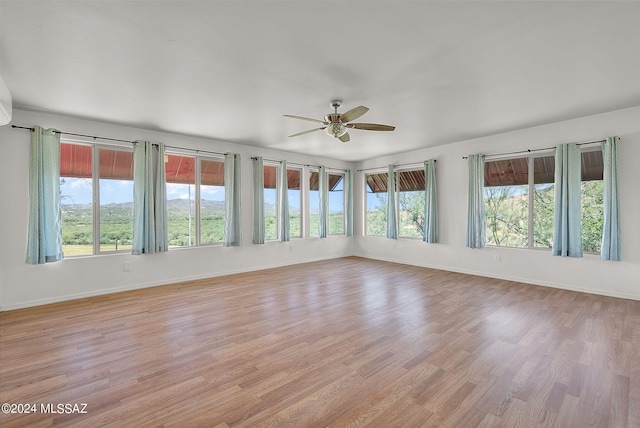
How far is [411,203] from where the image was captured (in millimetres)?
6961

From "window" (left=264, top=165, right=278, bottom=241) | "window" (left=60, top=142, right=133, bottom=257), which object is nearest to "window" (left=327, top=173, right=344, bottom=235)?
"window" (left=264, top=165, right=278, bottom=241)

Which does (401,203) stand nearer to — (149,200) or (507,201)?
(507,201)

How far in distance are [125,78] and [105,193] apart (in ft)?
7.97

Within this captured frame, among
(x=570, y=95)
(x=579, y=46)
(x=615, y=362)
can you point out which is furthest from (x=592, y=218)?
(x=579, y=46)

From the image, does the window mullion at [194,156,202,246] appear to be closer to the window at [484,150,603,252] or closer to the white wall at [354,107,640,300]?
the white wall at [354,107,640,300]

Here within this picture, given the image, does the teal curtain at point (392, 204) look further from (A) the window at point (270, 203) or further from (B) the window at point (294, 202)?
(A) the window at point (270, 203)

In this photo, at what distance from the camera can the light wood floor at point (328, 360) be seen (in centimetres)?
184

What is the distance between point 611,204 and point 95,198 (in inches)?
300

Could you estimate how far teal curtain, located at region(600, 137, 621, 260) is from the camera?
4074 millimetres

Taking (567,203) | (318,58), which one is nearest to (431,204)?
(567,203)

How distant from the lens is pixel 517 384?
Result: 213 cm

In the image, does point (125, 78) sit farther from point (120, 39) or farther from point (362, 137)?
point (362, 137)

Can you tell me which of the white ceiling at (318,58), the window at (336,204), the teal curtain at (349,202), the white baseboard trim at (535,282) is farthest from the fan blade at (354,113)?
the teal curtain at (349,202)

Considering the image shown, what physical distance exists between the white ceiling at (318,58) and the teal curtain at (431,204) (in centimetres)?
202
